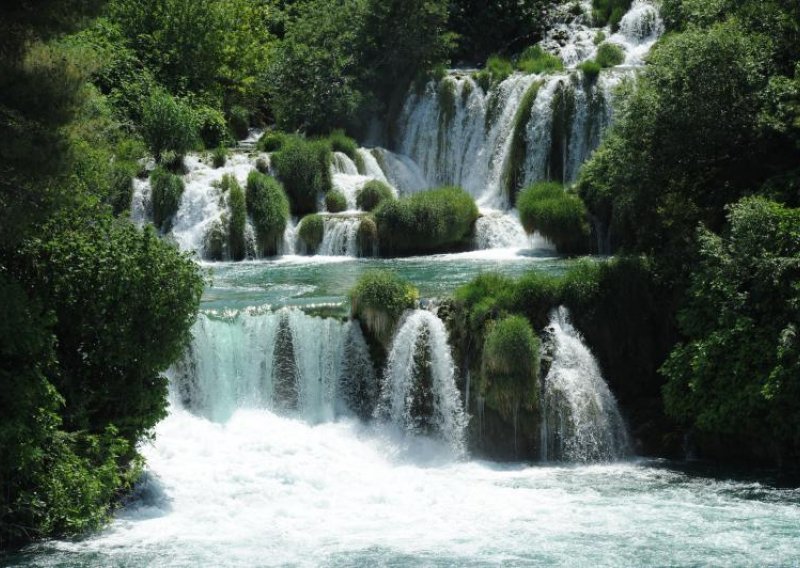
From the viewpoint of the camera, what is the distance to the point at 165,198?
2916 cm

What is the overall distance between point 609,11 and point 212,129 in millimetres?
13932

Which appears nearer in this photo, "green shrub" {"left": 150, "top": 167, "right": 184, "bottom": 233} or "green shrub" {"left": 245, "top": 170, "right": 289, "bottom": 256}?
"green shrub" {"left": 245, "top": 170, "right": 289, "bottom": 256}

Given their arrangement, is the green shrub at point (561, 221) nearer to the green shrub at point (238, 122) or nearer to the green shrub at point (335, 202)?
the green shrub at point (335, 202)

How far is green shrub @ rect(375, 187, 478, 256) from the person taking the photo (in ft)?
92.8

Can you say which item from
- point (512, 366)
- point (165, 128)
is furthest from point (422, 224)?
point (512, 366)

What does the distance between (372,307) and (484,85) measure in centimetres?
1696

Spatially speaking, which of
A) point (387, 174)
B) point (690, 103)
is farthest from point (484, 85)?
point (690, 103)

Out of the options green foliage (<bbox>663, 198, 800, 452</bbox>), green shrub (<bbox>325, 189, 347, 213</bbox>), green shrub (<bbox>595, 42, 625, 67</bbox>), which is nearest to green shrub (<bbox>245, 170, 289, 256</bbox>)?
green shrub (<bbox>325, 189, 347, 213</bbox>)

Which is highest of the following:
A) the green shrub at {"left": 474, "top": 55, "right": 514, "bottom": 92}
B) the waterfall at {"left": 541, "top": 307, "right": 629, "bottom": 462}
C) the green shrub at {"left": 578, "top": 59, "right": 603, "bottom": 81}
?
the green shrub at {"left": 474, "top": 55, "right": 514, "bottom": 92}

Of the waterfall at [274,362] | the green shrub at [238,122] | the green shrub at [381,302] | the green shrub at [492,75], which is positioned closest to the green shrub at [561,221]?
the green shrub at [492,75]

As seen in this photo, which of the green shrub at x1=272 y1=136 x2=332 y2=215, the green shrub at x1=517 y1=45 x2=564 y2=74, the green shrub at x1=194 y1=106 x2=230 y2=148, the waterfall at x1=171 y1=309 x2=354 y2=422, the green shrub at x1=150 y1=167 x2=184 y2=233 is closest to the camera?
the waterfall at x1=171 y1=309 x2=354 y2=422

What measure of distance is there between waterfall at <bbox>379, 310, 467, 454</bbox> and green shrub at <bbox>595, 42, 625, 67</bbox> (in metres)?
17.0

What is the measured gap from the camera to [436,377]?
719 inches

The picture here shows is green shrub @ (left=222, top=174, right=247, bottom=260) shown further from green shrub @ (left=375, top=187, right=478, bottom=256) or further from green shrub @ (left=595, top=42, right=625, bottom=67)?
green shrub @ (left=595, top=42, right=625, bottom=67)
